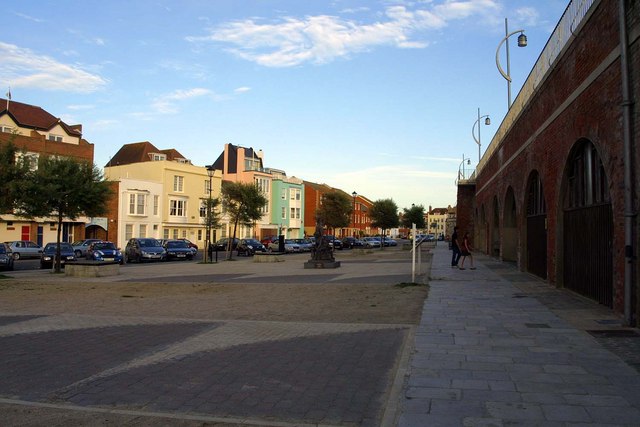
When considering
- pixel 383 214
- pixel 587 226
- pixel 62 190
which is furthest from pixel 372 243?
pixel 587 226

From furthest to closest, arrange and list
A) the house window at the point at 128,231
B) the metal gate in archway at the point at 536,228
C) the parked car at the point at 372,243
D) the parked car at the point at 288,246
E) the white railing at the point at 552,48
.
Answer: the parked car at the point at 372,243, the house window at the point at 128,231, the parked car at the point at 288,246, the metal gate in archway at the point at 536,228, the white railing at the point at 552,48

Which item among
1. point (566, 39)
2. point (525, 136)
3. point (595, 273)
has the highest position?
point (566, 39)

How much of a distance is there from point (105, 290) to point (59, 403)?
37.1 feet

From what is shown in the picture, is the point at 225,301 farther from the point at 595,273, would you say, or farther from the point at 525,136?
the point at 525,136

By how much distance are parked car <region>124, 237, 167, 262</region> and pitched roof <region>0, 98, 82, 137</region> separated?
82.7 ft

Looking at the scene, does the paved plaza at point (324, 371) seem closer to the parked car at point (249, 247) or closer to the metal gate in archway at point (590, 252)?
the metal gate in archway at point (590, 252)

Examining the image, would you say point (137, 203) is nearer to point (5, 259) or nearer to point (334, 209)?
point (334, 209)

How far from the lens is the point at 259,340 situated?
8016 mm

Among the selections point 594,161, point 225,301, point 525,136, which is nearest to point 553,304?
point 594,161

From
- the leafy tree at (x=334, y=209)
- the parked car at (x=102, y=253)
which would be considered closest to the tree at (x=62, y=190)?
the parked car at (x=102, y=253)

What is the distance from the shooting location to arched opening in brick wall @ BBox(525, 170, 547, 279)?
1636 centimetres

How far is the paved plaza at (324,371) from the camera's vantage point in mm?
4691

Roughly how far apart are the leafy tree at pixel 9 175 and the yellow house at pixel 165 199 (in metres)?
33.1

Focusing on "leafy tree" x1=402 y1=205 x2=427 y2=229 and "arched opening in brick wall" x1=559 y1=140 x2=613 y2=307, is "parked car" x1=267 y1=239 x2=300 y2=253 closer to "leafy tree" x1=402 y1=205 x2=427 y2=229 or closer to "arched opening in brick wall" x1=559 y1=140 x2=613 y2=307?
"arched opening in brick wall" x1=559 y1=140 x2=613 y2=307
